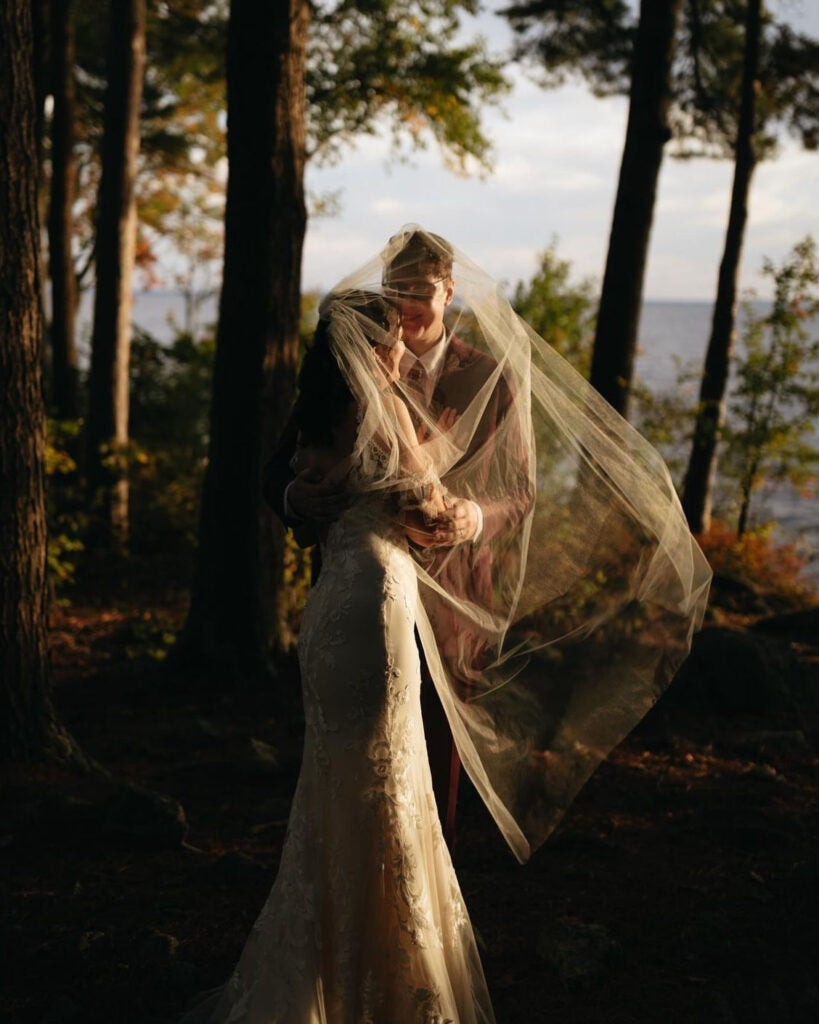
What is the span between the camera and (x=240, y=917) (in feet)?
14.9

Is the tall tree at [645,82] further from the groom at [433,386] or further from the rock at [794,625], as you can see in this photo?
the groom at [433,386]

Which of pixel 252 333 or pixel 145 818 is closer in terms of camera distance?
pixel 145 818

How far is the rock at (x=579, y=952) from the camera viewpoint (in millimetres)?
4039

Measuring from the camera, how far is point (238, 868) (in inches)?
195

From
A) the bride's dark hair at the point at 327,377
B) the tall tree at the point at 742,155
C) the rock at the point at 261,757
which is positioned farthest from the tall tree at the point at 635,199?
the bride's dark hair at the point at 327,377

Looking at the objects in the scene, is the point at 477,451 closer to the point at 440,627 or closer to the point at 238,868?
the point at 440,627

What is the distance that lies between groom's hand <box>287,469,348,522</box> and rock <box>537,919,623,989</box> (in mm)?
2039

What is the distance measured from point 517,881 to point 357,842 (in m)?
1.90

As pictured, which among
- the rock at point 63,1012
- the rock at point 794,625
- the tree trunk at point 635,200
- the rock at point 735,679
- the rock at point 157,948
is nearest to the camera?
the rock at point 63,1012

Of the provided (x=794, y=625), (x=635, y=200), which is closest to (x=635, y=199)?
(x=635, y=200)

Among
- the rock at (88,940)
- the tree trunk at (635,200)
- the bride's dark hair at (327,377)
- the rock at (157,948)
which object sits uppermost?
the tree trunk at (635,200)

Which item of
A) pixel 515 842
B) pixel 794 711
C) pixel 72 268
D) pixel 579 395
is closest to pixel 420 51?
pixel 72 268

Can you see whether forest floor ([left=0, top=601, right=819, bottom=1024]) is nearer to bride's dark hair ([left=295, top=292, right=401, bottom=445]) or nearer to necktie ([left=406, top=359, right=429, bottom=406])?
bride's dark hair ([left=295, top=292, right=401, bottom=445])

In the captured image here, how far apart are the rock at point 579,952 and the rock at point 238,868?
1.42m
